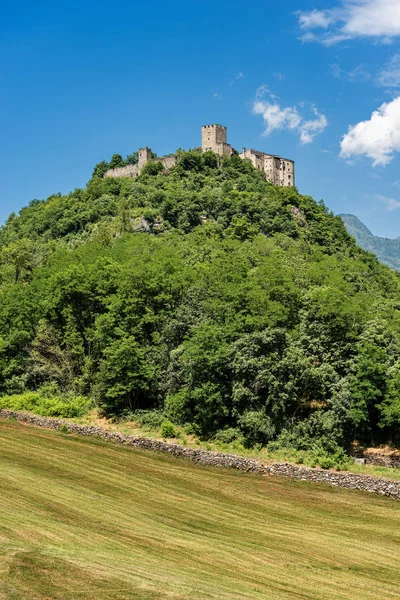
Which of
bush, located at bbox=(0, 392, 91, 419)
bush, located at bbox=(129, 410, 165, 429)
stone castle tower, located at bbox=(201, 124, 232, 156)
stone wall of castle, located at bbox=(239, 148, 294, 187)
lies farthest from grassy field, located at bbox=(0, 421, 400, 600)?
stone wall of castle, located at bbox=(239, 148, 294, 187)

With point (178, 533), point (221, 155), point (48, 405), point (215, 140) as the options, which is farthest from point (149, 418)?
point (215, 140)

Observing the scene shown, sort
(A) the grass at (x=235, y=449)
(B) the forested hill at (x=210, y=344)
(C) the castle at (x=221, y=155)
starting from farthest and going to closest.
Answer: (C) the castle at (x=221, y=155) < (B) the forested hill at (x=210, y=344) < (A) the grass at (x=235, y=449)

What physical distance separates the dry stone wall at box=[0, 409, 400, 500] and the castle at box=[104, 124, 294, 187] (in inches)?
3666

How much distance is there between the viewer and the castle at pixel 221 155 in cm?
12345

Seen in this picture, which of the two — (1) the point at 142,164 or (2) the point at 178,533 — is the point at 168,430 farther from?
(1) the point at 142,164

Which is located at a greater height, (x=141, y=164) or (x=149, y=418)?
(x=141, y=164)

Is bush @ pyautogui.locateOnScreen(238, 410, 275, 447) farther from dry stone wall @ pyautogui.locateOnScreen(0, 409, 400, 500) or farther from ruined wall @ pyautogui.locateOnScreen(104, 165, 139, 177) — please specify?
ruined wall @ pyautogui.locateOnScreen(104, 165, 139, 177)

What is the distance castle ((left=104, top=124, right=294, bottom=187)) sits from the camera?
123450 millimetres

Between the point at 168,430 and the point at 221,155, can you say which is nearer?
the point at 168,430

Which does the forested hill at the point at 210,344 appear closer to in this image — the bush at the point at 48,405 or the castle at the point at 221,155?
the bush at the point at 48,405

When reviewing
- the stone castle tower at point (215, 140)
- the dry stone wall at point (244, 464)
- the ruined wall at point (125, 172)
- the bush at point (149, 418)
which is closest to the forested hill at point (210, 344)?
the bush at point (149, 418)

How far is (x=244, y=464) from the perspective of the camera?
2703cm

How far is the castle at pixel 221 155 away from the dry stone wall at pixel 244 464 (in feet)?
305

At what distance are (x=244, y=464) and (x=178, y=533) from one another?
1006 cm
